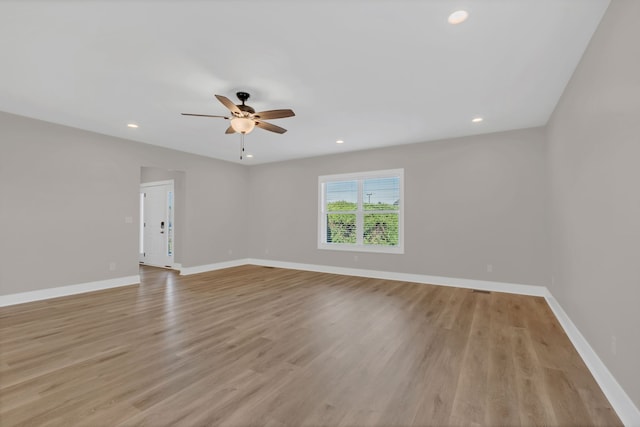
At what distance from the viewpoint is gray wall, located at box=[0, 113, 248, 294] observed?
3.90 metres

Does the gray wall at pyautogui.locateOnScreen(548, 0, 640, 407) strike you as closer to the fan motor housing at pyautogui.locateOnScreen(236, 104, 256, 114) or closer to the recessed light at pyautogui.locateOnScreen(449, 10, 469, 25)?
the recessed light at pyautogui.locateOnScreen(449, 10, 469, 25)

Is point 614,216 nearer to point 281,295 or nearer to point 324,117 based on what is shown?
point 324,117

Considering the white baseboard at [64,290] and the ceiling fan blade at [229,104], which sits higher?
the ceiling fan blade at [229,104]

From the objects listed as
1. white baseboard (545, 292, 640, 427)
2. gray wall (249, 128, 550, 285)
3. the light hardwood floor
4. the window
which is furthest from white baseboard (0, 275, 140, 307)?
white baseboard (545, 292, 640, 427)

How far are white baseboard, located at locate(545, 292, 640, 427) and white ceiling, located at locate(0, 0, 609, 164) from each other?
258 cm

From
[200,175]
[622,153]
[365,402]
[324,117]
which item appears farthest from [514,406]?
[200,175]

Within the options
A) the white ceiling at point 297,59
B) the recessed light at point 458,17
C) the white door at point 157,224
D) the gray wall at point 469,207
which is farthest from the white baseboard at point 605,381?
the white door at point 157,224

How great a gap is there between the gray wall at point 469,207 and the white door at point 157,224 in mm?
3676

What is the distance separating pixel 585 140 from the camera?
2.42m

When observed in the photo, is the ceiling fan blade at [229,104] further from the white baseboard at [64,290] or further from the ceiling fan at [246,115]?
the white baseboard at [64,290]

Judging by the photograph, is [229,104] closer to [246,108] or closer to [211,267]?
[246,108]

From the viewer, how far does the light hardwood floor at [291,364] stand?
1.69 m

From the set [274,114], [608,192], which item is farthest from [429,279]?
[274,114]

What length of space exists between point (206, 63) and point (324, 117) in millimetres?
1795
